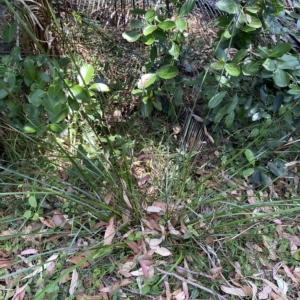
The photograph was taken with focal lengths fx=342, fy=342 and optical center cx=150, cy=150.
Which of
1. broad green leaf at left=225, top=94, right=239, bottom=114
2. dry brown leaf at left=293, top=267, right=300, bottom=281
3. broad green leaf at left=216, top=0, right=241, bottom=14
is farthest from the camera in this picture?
broad green leaf at left=225, top=94, right=239, bottom=114

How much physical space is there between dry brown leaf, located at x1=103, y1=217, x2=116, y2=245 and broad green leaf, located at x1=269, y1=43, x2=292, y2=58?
2.97 ft

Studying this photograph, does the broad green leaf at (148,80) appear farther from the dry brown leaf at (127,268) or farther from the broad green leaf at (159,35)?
the dry brown leaf at (127,268)

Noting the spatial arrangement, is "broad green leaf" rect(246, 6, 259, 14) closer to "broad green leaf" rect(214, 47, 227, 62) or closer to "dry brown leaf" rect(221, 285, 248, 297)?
"broad green leaf" rect(214, 47, 227, 62)

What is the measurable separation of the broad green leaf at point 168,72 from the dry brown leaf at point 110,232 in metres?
0.62

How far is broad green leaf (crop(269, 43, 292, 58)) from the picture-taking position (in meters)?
1.30

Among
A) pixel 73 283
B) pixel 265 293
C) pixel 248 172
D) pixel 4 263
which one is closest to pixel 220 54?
pixel 248 172

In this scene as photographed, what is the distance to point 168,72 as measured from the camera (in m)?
1.38

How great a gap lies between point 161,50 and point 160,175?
1.96 ft

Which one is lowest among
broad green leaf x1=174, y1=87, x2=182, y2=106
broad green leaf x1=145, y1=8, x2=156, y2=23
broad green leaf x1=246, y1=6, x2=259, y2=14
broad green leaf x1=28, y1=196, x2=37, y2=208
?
broad green leaf x1=28, y1=196, x2=37, y2=208

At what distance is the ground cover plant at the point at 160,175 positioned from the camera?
50.4 inches

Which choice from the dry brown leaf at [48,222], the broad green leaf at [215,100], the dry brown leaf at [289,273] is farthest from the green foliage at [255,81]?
the dry brown leaf at [48,222]

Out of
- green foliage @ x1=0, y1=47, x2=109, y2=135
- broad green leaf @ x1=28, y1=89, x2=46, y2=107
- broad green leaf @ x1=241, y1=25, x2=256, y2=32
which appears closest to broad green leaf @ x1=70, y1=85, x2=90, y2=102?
green foliage @ x1=0, y1=47, x2=109, y2=135

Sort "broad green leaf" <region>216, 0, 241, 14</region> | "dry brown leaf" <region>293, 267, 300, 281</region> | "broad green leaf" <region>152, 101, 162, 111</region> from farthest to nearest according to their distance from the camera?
"broad green leaf" <region>152, 101, 162, 111</region>, "dry brown leaf" <region>293, 267, 300, 281</region>, "broad green leaf" <region>216, 0, 241, 14</region>

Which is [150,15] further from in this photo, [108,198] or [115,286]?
[115,286]
